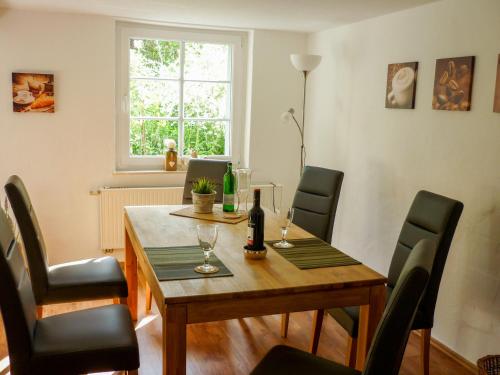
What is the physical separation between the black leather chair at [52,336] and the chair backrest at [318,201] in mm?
1491

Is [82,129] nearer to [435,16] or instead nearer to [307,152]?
[307,152]

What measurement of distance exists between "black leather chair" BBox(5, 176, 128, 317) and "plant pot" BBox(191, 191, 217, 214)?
0.57 m

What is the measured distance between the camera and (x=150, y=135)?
4.64 meters

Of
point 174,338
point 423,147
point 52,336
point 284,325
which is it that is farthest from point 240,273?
point 423,147

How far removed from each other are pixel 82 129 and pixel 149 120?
0.58 metres

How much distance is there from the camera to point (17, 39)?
13.3ft

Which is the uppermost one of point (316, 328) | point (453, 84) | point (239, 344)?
point (453, 84)

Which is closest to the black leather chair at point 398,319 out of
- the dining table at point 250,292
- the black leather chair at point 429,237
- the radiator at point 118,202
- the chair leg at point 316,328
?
the dining table at point 250,292

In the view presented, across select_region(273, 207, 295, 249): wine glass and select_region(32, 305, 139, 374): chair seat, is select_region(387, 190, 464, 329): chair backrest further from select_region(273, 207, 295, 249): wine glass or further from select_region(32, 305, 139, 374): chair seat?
select_region(32, 305, 139, 374): chair seat

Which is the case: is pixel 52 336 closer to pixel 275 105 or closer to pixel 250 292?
pixel 250 292

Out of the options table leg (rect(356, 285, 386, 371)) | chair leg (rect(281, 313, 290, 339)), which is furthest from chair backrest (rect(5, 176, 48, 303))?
table leg (rect(356, 285, 386, 371))

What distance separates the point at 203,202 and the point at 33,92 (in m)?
1.88

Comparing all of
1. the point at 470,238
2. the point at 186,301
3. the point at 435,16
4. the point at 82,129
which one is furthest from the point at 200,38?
the point at 186,301

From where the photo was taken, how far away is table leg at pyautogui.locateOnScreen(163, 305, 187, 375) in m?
1.89
